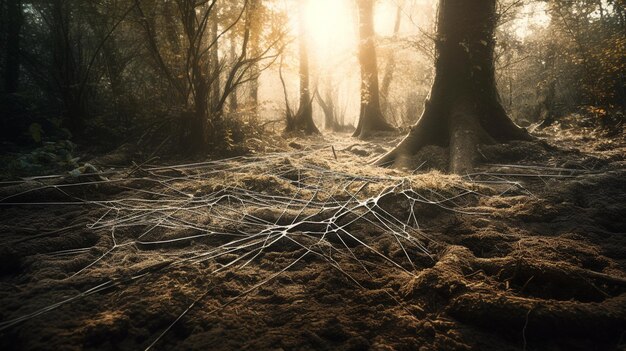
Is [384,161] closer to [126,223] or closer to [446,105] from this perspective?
[446,105]

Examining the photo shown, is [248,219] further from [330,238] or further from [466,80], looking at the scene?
[466,80]

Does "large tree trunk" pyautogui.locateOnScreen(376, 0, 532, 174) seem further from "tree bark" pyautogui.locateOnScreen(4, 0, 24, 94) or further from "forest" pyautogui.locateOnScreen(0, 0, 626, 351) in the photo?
"tree bark" pyautogui.locateOnScreen(4, 0, 24, 94)

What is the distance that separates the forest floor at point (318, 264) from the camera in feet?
3.83

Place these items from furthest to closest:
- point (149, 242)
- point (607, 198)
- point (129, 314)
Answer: point (607, 198) → point (149, 242) → point (129, 314)

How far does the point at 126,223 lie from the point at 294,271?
1275mm

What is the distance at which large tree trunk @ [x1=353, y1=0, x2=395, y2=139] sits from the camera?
9.80 m

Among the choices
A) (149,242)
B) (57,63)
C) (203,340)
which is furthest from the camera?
(57,63)

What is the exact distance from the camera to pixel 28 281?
1.46 metres

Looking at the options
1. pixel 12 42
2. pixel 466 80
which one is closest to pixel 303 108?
pixel 466 80

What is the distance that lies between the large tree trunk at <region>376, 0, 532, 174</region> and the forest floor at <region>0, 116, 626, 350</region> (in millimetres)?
1176

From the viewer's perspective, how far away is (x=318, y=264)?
168 cm

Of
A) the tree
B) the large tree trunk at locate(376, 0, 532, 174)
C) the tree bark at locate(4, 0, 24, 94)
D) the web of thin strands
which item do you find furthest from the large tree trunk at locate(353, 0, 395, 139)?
the tree bark at locate(4, 0, 24, 94)

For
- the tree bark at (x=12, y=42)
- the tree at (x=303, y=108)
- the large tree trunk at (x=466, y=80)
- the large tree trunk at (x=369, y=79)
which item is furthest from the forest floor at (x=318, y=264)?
the tree bark at (x=12, y=42)

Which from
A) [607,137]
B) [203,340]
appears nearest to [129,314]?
[203,340]
